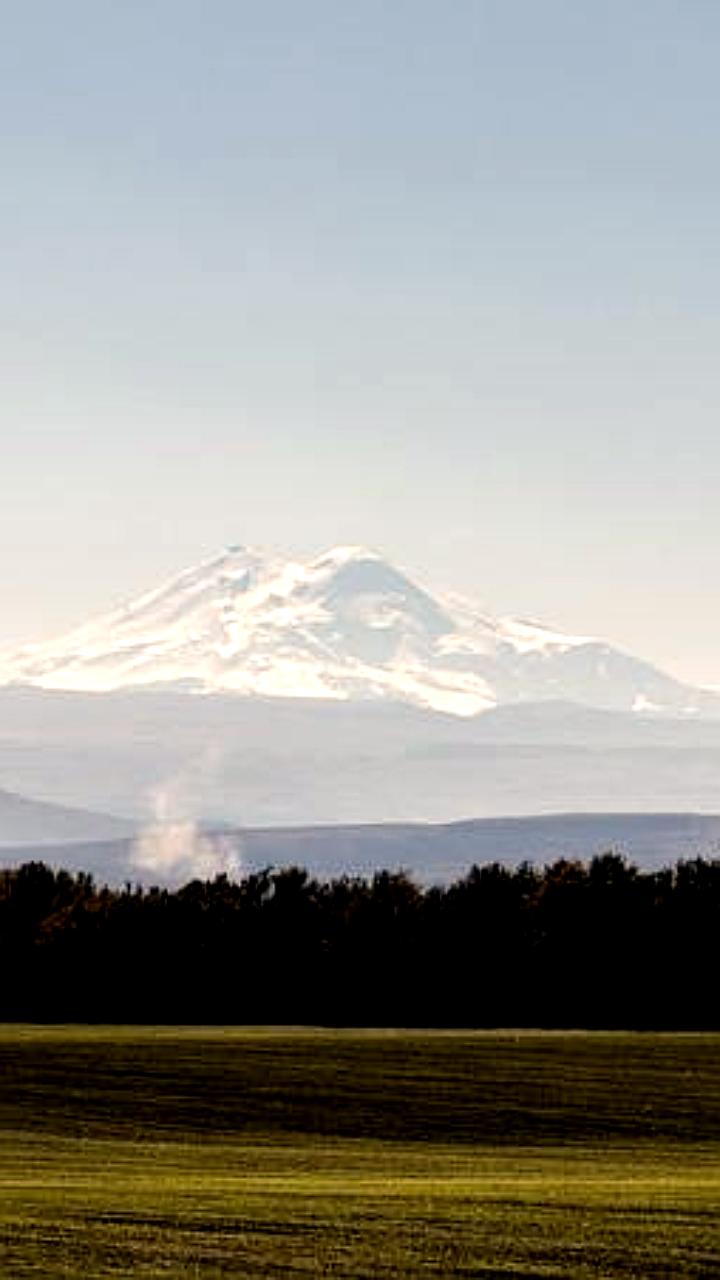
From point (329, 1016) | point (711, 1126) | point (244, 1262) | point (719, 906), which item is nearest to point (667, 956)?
point (719, 906)

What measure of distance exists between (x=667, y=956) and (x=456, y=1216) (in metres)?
86.0

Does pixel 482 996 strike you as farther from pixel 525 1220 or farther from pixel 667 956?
pixel 525 1220

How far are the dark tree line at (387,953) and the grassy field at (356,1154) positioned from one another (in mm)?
22694

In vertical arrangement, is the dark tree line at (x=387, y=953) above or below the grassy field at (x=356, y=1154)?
above

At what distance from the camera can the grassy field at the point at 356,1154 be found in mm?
41344

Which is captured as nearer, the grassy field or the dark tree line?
the grassy field

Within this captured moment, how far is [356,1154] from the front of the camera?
64.4m

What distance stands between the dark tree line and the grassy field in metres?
22.7

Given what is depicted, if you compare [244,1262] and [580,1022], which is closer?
[244,1262]

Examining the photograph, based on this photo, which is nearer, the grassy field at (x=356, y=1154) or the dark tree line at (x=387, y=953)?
the grassy field at (x=356, y=1154)

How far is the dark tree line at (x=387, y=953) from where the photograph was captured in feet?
416

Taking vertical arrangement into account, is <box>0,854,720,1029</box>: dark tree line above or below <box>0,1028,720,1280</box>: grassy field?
above

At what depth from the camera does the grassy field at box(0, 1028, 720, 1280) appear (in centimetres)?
4134

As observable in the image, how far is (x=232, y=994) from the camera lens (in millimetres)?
130125
